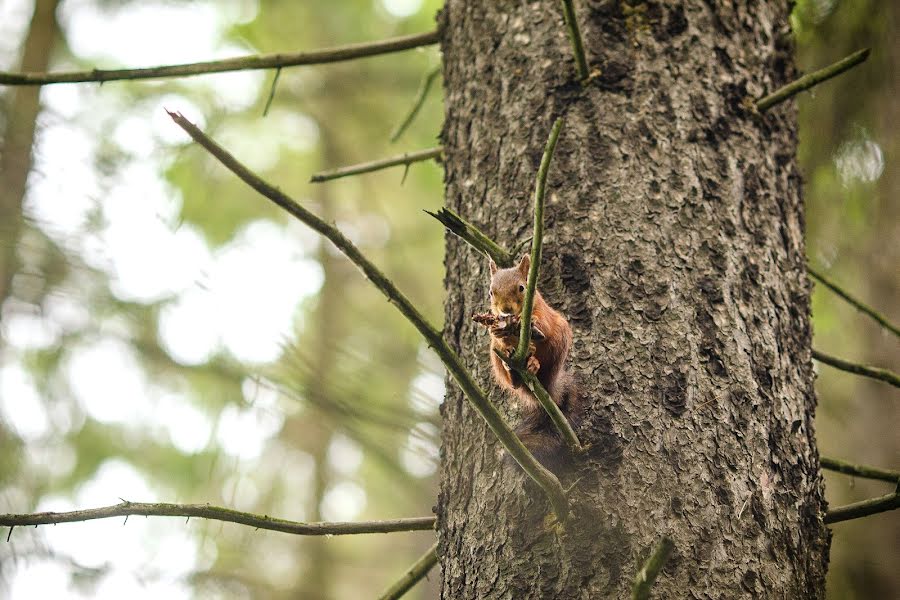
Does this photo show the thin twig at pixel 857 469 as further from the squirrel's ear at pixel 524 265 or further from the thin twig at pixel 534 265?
the thin twig at pixel 534 265

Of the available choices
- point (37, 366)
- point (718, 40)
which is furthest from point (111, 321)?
point (718, 40)

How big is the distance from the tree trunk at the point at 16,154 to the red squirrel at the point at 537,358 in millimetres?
2369

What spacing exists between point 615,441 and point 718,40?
105cm

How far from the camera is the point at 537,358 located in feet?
5.02

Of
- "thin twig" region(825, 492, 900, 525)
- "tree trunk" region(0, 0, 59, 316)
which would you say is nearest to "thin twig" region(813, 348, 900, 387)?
"thin twig" region(825, 492, 900, 525)

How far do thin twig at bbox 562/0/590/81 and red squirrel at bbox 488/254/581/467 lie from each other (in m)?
0.49

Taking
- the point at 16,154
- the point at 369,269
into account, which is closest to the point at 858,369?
the point at 369,269

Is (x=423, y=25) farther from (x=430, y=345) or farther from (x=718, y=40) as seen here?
(x=430, y=345)

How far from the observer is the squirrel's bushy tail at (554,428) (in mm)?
1390

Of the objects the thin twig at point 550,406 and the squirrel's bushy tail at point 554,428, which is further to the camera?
the squirrel's bushy tail at point 554,428

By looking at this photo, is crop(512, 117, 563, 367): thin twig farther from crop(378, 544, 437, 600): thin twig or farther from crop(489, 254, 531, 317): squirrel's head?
crop(378, 544, 437, 600): thin twig

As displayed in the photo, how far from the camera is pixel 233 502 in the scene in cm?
290

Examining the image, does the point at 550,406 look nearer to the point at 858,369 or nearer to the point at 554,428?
the point at 554,428

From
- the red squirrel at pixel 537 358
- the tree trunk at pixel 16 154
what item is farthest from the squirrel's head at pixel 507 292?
the tree trunk at pixel 16 154
